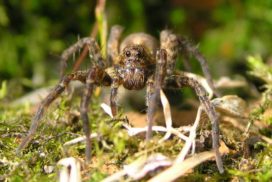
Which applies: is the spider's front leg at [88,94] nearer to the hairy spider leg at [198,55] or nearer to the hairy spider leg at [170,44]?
the hairy spider leg at [170,44]

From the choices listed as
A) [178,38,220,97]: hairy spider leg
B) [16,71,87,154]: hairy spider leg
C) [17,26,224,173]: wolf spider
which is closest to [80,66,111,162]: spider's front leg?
[17,26,224,173]: wolf spider

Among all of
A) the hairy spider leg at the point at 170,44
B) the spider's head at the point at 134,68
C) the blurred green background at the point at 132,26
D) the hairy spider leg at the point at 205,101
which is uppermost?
the blurred green background at the point at 132,26

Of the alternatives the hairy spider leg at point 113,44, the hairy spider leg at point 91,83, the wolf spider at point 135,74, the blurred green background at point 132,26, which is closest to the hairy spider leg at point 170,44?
the wolf spider at point 135,74

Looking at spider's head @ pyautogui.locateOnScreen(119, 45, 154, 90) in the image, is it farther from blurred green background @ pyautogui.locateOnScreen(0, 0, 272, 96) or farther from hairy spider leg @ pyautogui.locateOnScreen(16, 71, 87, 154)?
blurred green background @ pyautogui.locateOnScreen(0, 0, 272, 96)

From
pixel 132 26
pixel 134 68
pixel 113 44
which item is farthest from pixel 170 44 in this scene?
pixel 132 26

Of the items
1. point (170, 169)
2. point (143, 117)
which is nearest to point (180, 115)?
point (143, 117)

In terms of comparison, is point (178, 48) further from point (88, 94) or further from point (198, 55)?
point (88, 94)

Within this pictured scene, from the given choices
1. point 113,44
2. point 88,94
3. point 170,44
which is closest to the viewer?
point 88,94
